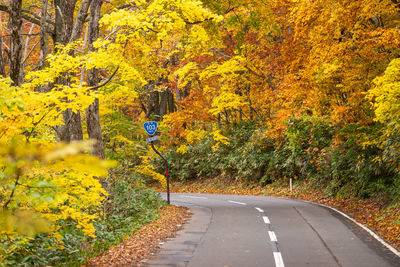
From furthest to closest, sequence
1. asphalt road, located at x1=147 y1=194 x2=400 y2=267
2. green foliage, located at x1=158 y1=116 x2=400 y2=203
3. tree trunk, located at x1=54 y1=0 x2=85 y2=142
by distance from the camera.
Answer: green foliage, located at x1=158 y1=116 x2=400 y2=203
tree trunk, located at x1=54 y1=0 x2=85 y2=142
asphalt road, located at x1=147 y1=194 x2=400 y2=267

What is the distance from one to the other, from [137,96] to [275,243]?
10237 millimetres

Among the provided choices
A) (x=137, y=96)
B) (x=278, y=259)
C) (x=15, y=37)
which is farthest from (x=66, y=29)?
(x=278, y=259)

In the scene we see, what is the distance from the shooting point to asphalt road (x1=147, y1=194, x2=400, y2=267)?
782 cm

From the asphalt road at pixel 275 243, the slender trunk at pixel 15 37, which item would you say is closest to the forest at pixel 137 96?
the slender trunk at pixel 15 37

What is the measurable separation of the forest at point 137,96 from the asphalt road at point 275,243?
1.67 metres

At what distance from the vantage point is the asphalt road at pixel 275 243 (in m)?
7.82

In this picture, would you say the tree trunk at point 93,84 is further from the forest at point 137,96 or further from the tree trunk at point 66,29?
the tree trunk at point 66,29

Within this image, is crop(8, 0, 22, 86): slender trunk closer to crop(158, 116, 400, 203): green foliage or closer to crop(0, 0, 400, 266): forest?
crop(0, 0, 400, 266): forest

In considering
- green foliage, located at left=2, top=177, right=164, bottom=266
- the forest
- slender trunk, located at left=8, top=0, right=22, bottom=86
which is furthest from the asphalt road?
slender trunk, located at left=8, top=0, right=22, bottom=86

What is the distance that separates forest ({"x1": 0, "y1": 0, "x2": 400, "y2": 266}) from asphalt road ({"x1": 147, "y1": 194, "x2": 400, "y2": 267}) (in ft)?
5.49

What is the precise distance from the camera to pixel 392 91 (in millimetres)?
9430

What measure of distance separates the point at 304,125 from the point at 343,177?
2975mm

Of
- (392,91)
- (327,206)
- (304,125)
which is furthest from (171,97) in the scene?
(392,91)

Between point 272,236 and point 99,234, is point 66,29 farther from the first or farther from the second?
point 272,236
